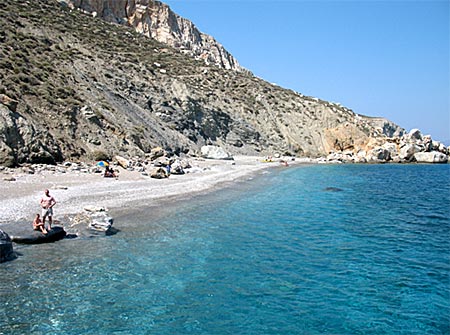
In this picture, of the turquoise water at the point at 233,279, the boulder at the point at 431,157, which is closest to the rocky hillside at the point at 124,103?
the boulder at the point at 431,157

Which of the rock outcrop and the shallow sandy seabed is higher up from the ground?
the rock outcrop

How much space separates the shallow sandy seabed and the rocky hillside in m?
3.00

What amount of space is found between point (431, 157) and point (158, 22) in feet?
226

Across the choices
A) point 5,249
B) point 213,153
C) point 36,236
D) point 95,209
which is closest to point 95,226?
point 95,209

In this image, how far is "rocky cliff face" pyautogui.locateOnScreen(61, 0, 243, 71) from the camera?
255 ft

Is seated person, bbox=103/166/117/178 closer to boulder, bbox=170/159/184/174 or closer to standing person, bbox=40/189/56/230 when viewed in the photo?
boulder, bbox=170/159/184/174

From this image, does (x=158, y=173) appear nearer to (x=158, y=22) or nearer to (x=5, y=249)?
(x=5, y=249)

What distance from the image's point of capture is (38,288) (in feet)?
25.9

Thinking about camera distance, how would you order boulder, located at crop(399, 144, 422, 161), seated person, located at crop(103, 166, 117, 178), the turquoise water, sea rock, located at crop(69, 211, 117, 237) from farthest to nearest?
boulder, located at crop(399, 144, 422, 161) → seated person, located at crop(103, 166, 117, 178) → sea rock, located at crop(69, 211, 117, 237) → the turquoise water

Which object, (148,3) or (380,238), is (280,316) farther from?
(148,3)

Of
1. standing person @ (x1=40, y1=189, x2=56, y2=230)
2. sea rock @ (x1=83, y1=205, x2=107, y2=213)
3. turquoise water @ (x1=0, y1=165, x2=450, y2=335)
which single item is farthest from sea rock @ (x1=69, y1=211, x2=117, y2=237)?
standing person @ (x1=40, y1=189, x2=56, y2=230)

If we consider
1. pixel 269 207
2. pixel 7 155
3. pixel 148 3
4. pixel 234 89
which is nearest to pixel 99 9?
pixel 148 3

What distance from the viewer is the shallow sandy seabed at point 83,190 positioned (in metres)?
14.1

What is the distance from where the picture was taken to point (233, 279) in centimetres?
908
